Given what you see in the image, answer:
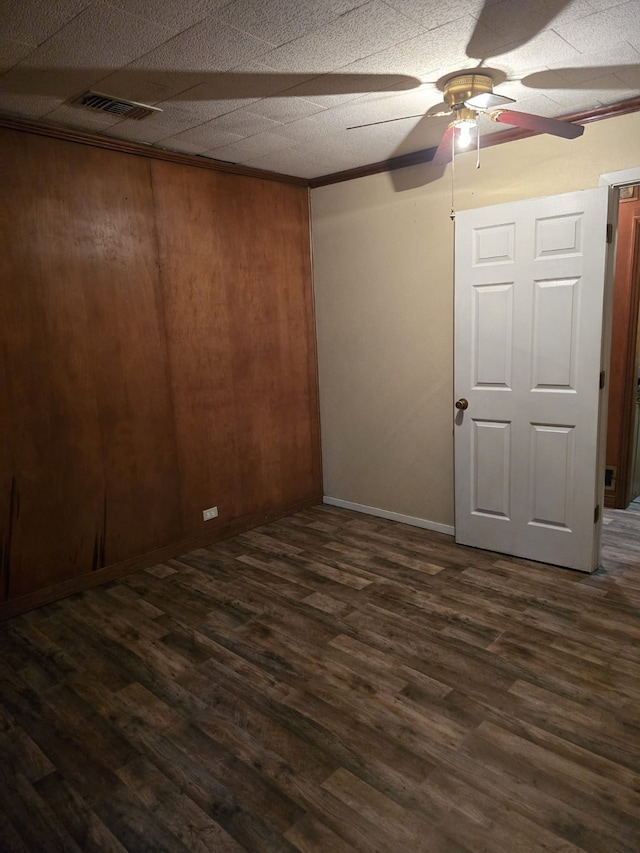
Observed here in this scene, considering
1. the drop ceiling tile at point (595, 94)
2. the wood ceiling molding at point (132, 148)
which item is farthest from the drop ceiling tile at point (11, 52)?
the drop ceiling tile at point (595, 94)

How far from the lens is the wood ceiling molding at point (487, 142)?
285 centimetres

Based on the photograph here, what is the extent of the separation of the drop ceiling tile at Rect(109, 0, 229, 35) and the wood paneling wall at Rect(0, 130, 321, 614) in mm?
1349

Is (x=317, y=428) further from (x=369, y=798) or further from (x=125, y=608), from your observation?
(x=369, y=798)

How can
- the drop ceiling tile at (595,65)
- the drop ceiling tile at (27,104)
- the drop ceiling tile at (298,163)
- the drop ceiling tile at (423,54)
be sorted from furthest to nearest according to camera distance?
the drop ceiling tile at (298,163), the drop ceiling tile at (27,104), the drop ceiling tile at (595,65), the drop ceiling tile at (423,54)

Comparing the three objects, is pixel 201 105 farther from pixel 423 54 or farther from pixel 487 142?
pixel 487 142

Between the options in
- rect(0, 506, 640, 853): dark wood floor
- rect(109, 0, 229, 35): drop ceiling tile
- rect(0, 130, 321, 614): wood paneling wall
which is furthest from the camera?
rect(0, 130, 321, 614): wood paneling wall

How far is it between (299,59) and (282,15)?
341mm

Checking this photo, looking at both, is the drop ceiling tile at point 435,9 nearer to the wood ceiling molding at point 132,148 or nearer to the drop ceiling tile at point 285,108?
the drop ceiling tile at point 285,108

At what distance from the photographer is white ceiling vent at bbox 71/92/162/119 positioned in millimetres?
2541

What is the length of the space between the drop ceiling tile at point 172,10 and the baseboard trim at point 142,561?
9.13 feet

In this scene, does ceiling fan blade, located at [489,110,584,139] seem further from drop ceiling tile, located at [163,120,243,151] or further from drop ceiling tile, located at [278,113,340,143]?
drop ceiling tile, located at [163,120,243,151]

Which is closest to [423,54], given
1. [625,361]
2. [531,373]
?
[531,373]

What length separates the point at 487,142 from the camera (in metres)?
3.33

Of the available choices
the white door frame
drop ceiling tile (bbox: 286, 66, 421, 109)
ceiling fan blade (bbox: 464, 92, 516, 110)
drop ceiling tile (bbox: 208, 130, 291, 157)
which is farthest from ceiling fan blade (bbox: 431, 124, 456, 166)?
drop ceiling tile (bbox: 208, 130, 291, 157)
